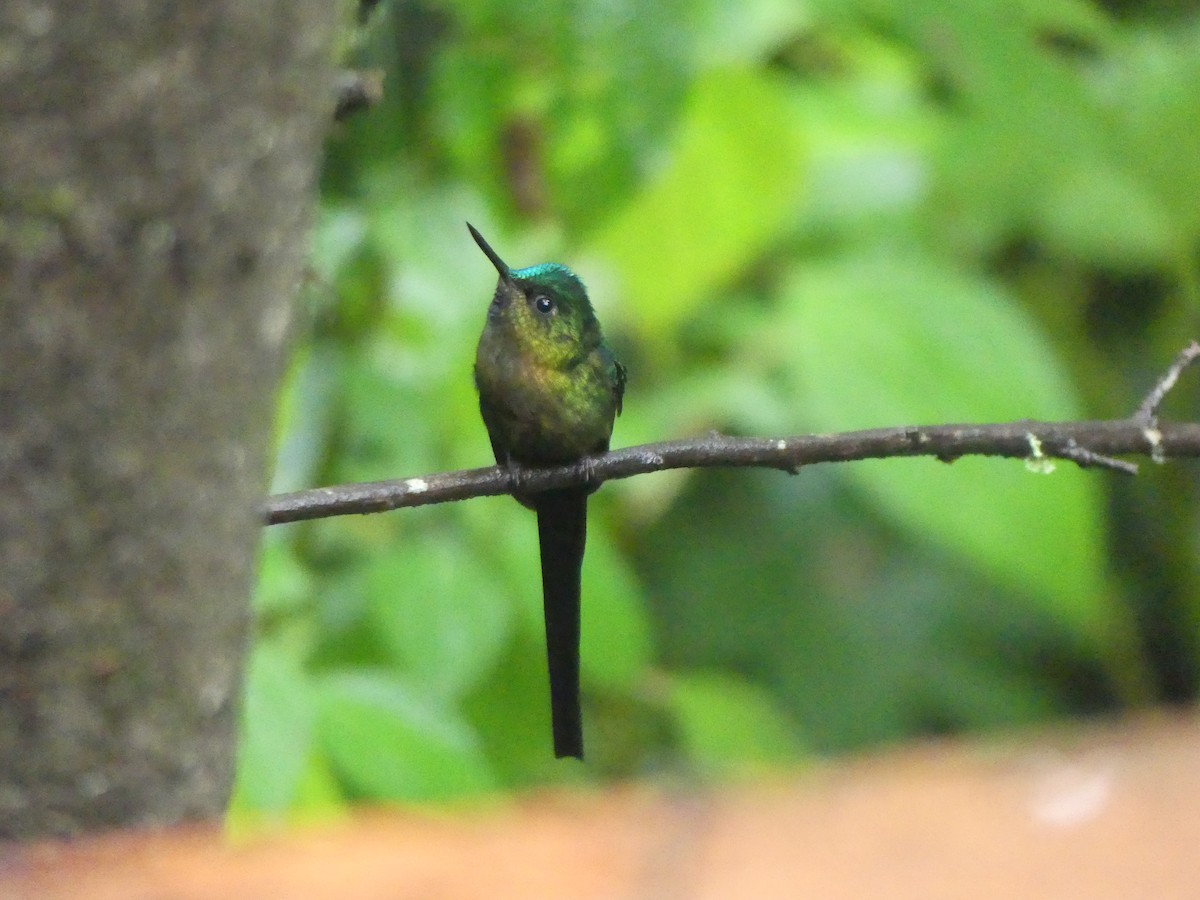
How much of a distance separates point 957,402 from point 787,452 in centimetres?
139

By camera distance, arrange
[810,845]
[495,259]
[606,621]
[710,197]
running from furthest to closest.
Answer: [710,197] → [606,621] → [495,259] → [810,845]

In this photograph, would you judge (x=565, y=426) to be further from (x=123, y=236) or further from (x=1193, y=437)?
(x=123, y=236)

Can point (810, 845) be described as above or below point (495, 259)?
below

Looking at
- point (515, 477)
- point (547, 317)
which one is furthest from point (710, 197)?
point (515, 477)

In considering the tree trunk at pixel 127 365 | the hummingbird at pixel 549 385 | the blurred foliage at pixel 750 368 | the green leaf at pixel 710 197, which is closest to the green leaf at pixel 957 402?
the blurred foliage at pixel 750 368

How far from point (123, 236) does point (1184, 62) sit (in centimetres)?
292

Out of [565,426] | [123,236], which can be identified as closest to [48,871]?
[123,236]

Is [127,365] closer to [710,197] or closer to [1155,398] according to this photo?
[1155,398]

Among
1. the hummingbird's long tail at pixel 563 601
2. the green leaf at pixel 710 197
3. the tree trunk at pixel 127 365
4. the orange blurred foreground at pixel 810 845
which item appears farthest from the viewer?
the green leaf at pixel 710 197

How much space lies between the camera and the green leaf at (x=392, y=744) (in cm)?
189

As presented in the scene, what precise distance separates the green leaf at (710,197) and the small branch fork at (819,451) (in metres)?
1.52

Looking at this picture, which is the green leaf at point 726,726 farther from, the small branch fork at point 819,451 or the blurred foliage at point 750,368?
the small branch fork at point 819,451

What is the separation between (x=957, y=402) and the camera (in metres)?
2.57

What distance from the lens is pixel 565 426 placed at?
5.41 ft
